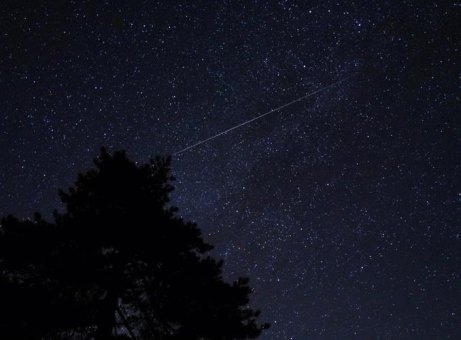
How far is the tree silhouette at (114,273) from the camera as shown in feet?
24.2

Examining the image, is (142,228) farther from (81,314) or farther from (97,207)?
(81,314)

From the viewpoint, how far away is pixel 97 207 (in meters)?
8.60

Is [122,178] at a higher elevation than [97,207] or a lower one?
higher

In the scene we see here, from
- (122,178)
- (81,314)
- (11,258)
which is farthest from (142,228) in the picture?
(11,258)

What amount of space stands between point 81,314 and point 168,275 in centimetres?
182

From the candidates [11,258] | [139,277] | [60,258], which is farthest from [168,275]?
[11,258]

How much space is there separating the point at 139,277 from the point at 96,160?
3080 millimetres

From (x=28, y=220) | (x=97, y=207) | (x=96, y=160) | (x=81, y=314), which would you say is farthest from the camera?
(x=96, y=160)

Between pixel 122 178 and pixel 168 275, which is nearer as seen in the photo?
pixel 168 275

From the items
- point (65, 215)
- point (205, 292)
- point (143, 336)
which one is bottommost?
point (143, 336)

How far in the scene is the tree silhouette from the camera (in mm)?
7383

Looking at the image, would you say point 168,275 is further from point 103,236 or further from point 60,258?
point 60,258

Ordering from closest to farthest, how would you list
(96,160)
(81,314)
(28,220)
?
Result: 1. (81,314)
2. (28,220)
3. (96,160)

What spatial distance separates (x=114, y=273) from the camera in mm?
8039
